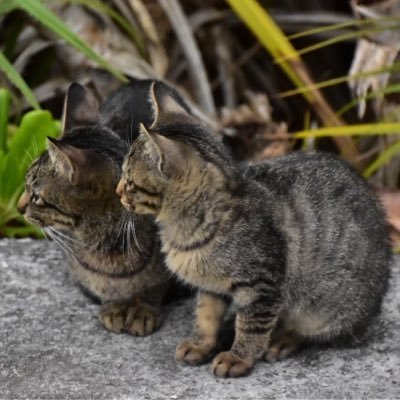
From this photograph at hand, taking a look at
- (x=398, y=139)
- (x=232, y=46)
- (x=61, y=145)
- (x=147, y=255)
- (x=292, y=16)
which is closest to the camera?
(x=61, y=145)

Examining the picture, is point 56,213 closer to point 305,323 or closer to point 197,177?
point 197,177

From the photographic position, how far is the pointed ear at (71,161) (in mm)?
3562

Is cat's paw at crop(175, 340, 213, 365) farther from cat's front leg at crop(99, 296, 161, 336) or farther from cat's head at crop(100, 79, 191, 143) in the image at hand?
cat's head at crop(100, 79, 191, 143)

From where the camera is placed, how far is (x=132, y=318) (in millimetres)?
3828

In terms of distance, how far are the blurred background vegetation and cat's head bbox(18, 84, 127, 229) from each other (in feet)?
2.69

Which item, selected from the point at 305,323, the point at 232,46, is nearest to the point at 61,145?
the point at 305,323

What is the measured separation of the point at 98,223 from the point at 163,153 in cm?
63

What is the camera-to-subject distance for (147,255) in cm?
383

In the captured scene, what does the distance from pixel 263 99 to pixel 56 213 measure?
239 centimetres

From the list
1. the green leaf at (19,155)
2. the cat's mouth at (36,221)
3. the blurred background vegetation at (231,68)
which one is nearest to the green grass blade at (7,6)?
the blurred background vegetation at (231,68)

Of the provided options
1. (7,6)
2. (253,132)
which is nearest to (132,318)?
(7,6)

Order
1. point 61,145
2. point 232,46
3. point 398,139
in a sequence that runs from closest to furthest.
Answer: point 61,145, point 398,139, point 232,46

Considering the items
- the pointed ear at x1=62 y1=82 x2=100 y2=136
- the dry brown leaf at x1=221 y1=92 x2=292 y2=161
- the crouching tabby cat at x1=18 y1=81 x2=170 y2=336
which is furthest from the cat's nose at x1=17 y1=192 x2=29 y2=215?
the dry brown leaf at x1=221 y1=92 x2=292 y2=161

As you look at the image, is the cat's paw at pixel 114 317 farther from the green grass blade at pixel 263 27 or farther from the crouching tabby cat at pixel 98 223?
A: the green grass blade at pixel 263 27
